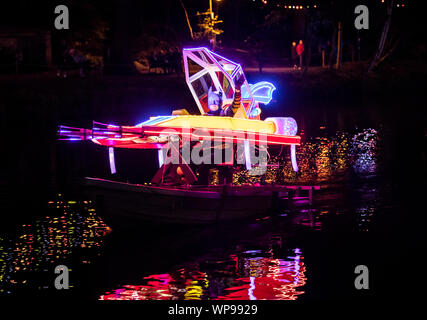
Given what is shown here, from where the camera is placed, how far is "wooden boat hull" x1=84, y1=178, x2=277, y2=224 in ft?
56.8

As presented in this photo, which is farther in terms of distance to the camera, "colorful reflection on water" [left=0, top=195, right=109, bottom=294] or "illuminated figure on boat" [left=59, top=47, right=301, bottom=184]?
"illuminated figure on boat" [left=59, top=47, right=301, bottom=184]

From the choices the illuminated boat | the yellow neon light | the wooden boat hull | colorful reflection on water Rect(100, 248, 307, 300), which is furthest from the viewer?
the yellow neon light

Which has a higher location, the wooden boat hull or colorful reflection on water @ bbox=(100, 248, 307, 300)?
the wooden boat hull

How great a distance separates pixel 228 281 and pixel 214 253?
5.79 feet

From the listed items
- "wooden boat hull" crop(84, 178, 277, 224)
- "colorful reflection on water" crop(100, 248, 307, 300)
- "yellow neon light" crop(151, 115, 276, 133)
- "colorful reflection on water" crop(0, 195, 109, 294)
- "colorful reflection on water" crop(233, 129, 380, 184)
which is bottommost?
"colorful reflection on water" crop(100, 248, 307, 300)

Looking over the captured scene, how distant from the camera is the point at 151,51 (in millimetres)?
52188

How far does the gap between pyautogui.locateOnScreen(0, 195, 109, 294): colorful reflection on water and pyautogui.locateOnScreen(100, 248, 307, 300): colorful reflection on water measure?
1915mm

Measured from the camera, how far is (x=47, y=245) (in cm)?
1789

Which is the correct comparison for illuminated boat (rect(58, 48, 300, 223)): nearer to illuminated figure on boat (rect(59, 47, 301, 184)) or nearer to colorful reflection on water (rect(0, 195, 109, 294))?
illuminated figure on boat (rect(59, 47, 301, 184))

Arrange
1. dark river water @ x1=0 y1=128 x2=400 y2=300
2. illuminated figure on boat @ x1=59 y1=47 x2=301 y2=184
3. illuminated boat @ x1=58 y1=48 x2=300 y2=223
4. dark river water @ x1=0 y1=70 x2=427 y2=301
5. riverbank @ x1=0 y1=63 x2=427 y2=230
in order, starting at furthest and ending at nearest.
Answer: riverbank @ x1=0 y1=63 x2=427 y2=230, illuminated figure on boat @ x1=59 y1=47 x2=301 y2=184, illuminated boat @ x1=58 y1=48 x2=300 y2=223, dark river water @ x1=0 y1=70 x2=427 y2=301, dark river water @ x1=0 y1=128 x2=400 y2=300

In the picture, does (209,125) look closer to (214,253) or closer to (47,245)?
(214,253)

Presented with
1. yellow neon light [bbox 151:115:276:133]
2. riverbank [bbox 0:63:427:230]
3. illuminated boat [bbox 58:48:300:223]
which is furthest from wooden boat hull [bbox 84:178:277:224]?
riverbank [bbox 0:63:427:230]

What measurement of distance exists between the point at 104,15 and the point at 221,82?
37.9m
